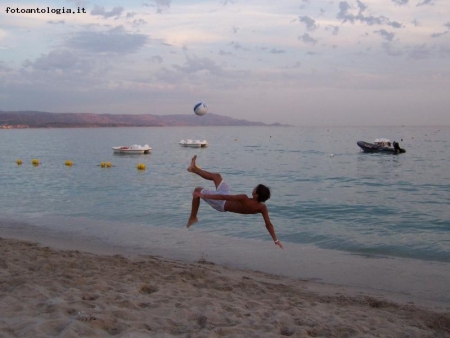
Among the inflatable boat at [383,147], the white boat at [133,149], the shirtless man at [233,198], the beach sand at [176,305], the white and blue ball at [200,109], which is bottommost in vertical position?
the white boat at [133,149]

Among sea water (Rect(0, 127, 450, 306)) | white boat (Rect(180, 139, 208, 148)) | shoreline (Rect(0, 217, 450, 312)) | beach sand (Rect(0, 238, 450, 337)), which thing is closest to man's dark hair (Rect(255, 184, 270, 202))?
beach sand (Rect(0, 238, 450, 337))

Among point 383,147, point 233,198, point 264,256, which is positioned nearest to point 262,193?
point 233,198

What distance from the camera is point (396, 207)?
19859 millimetres

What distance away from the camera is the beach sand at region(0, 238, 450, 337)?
5281mm

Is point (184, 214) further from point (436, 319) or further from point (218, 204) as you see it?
point (436, 319)

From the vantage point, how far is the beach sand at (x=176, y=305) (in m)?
5.28

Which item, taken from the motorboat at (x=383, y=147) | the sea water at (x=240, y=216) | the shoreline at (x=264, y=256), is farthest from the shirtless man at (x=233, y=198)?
the motorboat at (x=383, y=147)

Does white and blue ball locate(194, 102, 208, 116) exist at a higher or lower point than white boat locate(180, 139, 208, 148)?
higher

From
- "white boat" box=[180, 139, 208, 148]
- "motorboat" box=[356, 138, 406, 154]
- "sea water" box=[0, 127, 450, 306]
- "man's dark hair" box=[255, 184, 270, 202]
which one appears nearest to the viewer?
"man's dark hair" box=[255, 184, 270, 202]

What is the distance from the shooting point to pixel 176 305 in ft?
20.3

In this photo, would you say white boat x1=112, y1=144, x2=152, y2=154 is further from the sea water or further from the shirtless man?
the shirtless man

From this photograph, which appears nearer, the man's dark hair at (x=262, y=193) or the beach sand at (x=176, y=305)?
the beach sand at (x=176, y=305)

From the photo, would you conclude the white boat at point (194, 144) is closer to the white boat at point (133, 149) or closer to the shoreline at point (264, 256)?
the white boat at point (133, 149)

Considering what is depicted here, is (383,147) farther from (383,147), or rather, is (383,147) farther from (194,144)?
(194,144)
